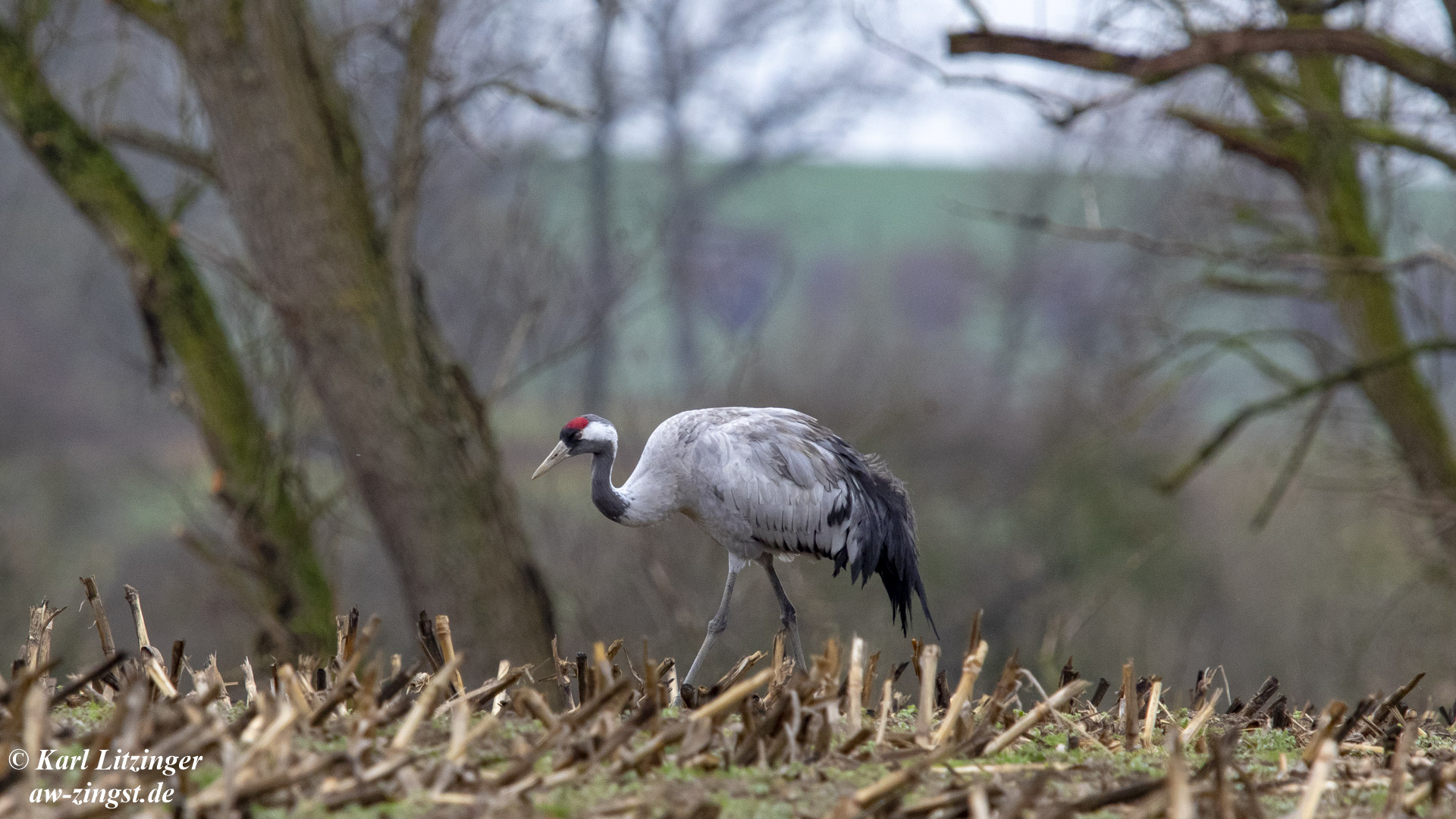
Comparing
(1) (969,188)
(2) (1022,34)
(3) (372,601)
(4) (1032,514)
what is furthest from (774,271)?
(2) (1022,34)

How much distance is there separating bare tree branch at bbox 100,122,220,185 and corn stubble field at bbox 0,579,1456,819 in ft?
17.9

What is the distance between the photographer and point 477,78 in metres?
10.2

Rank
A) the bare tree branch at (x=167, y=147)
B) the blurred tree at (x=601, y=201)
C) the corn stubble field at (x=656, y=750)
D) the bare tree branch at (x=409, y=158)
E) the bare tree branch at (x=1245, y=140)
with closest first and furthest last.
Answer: the corn stubble field at (x=656, y=750), the bare tree branch at (x=409, y=158), the bare tree branch at (x=167, y=147), the bare tree branch at (x=1245, y=140), the blurred tree at (x=601, y=201)

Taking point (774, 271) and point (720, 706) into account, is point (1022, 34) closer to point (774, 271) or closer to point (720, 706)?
point (720, 706)

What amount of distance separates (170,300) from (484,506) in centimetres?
320

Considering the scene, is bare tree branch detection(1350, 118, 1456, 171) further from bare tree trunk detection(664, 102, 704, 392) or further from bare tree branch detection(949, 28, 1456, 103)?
Result: bare tree trunk detection(664, 102, 704, 392)

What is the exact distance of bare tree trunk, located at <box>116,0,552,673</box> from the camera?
7840 millimetres

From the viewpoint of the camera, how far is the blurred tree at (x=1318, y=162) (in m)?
7.94

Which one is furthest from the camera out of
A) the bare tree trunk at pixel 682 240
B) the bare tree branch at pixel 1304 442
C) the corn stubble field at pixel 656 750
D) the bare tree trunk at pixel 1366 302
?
the bare tree trunk at pixel 682 240

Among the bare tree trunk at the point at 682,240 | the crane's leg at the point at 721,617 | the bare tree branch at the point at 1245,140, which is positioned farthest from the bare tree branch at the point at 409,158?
the bare tree trunk at the point at 682,240

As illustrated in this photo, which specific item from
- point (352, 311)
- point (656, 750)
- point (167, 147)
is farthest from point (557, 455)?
point (167, 147)

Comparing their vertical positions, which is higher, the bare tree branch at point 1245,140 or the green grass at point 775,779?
the bare tree branch at point 1245,140

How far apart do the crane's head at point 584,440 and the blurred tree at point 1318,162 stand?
369 cm

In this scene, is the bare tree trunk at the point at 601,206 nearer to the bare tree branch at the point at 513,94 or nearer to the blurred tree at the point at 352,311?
the bare tree branch at the point at 513,94
